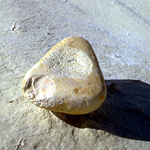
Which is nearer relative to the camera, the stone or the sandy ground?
the stone

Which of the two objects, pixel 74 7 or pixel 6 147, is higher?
pixel 6 147

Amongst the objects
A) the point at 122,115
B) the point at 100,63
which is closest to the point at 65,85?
the point at 122,115

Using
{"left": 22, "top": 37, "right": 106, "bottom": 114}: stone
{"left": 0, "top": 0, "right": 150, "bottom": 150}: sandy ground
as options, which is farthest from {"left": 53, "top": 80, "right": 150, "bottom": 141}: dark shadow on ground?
{"left": 22, "top": 37, "right": 106, "bottom": 114}: stone

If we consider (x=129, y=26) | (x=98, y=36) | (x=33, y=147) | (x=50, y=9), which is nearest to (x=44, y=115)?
(x=33, y=147)

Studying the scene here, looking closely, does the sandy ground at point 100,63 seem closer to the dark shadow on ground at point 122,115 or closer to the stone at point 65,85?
the dark shadow on ground at point 122,115

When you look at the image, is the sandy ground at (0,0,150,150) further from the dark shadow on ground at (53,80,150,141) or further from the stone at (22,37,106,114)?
the stone at (22,37,106,114)

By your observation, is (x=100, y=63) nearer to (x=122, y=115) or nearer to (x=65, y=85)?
(x=122, y=115)

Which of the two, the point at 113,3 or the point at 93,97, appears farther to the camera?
the point at 113,3

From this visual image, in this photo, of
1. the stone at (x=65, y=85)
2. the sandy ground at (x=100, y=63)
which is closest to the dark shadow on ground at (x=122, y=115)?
the sandy ground at (x=100, y=63)

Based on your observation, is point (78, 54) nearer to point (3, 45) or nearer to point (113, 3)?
point (3, 45)
